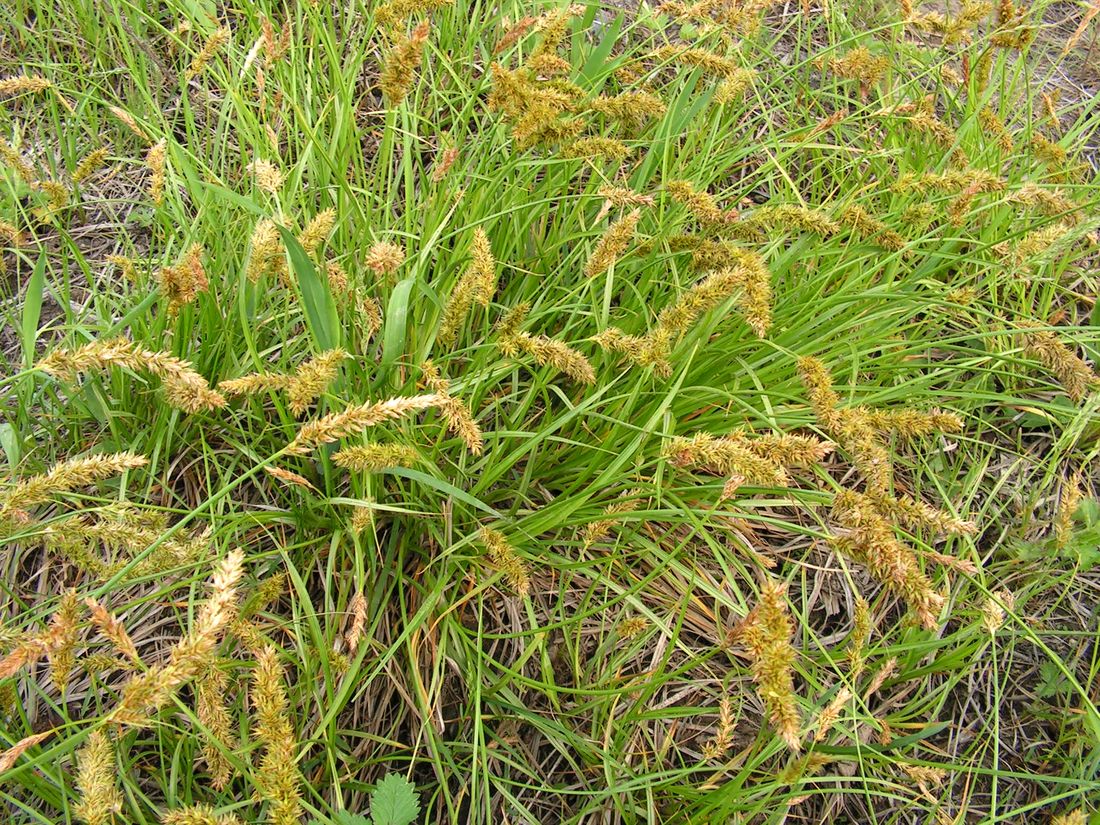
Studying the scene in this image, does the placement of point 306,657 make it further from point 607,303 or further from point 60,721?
point 607,303

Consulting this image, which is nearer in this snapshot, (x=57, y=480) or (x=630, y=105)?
(x=57, y=480)

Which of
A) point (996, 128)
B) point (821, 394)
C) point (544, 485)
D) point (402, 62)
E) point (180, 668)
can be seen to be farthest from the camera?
point (996, 128)

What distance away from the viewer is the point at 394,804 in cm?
149

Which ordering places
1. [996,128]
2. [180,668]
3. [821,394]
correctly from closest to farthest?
[180,668] → [821,394] → [996,128]

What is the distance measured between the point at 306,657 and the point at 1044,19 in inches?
166

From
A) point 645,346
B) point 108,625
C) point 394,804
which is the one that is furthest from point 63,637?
point 645,346

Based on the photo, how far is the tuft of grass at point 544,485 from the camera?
5.39 ft

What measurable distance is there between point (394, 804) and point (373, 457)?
1.92 feet

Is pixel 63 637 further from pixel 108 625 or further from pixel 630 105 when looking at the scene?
pixel 630 105

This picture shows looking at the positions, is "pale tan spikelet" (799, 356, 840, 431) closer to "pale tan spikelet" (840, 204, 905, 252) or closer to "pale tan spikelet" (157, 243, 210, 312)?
"pale tan spikelet" (840, 204, 905, 252)

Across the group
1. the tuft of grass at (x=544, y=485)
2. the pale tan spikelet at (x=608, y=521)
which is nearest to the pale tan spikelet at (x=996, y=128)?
the tuft of grass at (x=544, y=485)

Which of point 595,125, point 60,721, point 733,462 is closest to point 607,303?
point 733,462

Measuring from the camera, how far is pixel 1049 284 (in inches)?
111

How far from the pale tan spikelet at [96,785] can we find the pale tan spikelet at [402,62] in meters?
1.28
